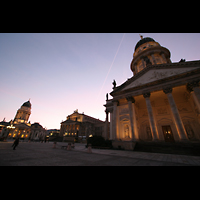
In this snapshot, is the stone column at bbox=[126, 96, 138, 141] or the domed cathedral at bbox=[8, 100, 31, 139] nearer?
the stone column at bbox=[126, 96, 138, 141]

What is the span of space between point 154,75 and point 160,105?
7.26 meters

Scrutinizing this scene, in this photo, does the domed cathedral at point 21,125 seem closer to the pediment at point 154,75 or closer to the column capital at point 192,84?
the pediment at point 154,75

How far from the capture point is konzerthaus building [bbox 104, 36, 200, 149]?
49.3 ft

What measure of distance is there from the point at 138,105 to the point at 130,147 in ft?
37.7

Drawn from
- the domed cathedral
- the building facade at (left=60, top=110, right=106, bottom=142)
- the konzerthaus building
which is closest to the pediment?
the konzerthaus building

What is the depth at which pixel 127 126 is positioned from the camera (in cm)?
1884

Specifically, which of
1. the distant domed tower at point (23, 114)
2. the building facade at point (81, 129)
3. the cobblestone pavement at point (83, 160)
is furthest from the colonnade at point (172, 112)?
the distant domed tower at point (23, 114)

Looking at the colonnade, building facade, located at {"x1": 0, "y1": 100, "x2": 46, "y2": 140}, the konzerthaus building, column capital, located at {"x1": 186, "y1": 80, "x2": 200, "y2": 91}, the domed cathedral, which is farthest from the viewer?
the domed cathedral

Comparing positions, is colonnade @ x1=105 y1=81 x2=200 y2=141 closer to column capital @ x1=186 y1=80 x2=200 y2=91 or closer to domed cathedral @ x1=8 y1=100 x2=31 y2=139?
column capital @ x1=186 y1=80 x2=200 y2=91

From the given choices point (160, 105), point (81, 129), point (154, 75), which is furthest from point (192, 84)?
point (81, 129)

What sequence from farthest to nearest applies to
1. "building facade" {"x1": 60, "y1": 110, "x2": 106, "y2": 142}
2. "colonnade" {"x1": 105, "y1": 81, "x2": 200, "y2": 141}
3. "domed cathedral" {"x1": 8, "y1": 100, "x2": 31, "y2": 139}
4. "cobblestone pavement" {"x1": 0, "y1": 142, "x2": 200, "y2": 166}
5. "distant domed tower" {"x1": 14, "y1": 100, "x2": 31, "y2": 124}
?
"distant domed tower" {"x1": 14, "y1": 100, "x2": 31, "y2": 124}
"domed cathedral" {"x1": 8, "y1": 100, "x2": 31, "y2": 139}
"building facade" {"x1": 60, "y1": 110, "x2": 106, "y2": 142}
"colonnade" {"x1": 105, "y1": 81, "x2": 200, "y2": 141}
"cobblestone pavement" {"x1": 0, "y1": 142, "x2": 200, "y2": 166}

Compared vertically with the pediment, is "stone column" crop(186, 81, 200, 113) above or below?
below

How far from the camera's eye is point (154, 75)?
1855 cm
